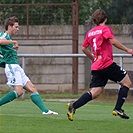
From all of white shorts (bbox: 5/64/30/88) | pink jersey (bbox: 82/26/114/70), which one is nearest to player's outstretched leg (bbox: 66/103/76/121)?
pink jersey (bbox: 82/26/114/70)

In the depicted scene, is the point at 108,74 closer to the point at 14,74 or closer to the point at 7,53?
the point at 14,74

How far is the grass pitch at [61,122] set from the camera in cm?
1035

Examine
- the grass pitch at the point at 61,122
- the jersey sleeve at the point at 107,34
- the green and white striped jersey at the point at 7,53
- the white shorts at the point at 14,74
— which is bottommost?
the grass pitch at the point at 61,122

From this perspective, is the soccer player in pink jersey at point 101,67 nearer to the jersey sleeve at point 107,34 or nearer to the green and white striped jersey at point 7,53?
the jersey sleeve at point 107,34

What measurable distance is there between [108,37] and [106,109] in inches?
133

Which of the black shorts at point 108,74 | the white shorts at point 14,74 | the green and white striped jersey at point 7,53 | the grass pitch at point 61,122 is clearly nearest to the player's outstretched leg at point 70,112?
the grass pitch at point 61,122

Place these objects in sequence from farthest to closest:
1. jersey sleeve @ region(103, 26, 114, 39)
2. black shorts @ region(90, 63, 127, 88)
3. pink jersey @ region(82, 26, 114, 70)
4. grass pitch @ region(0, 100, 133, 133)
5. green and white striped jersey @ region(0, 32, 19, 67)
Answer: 1. green and white striped jersey @ region(0, 32, 19, 67)
2. black shorts @ region(90, 63, 127, 88)
3. pink jersey @ region(82, 26, 114, 70)
4. jersey sleeve @ region(103, 26, 114, 39)
5. grass pitch @ region(0, 100, 133, 133)

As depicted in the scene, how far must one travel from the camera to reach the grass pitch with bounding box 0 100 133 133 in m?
10.4

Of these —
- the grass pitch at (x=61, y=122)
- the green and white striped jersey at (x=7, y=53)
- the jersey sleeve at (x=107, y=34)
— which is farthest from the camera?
the green and white striped jersey at (x=7, y=53)

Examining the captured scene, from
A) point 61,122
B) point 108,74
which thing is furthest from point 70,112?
point 108,74

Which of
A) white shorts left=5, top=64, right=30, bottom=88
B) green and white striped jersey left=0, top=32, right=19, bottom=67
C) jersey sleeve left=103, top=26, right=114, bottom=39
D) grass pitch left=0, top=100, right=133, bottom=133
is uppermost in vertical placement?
jersey sleeve left=103, top=26, right=114, bottom=39

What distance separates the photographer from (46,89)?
69.3 ft

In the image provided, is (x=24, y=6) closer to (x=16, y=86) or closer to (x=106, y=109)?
(x=106, y=109)

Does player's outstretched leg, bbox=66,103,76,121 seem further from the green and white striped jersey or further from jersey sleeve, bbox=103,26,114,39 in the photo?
the green and white striped jersey
